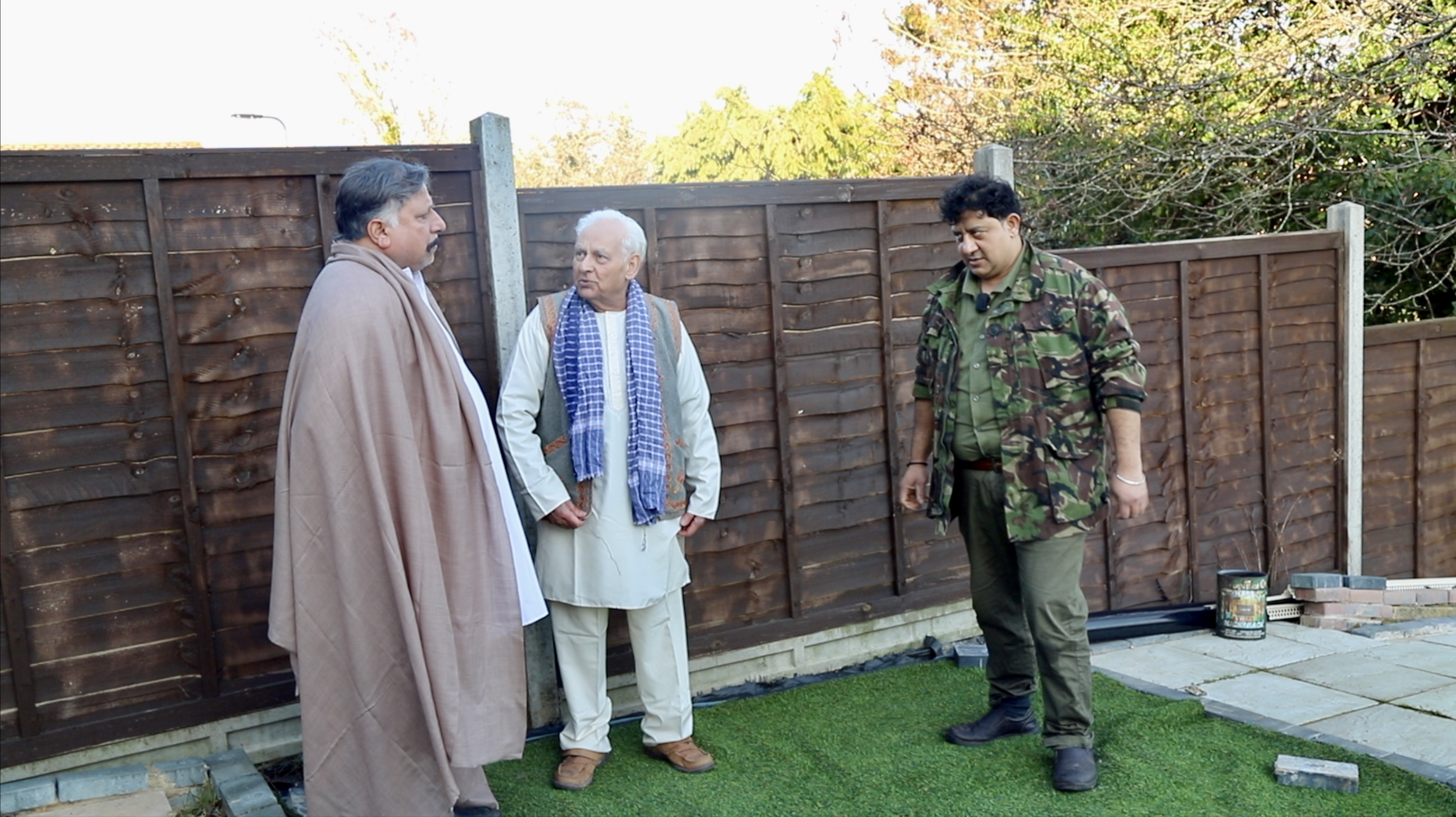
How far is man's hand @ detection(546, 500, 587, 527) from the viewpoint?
3.53 meters

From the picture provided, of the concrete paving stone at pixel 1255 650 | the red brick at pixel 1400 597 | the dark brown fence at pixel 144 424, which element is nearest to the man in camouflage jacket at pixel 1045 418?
the concrete paving stone at pixel 1255 650

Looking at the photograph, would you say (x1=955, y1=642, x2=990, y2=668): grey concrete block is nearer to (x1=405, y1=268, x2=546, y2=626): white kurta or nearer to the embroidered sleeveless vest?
the embroidered sleeveless vest

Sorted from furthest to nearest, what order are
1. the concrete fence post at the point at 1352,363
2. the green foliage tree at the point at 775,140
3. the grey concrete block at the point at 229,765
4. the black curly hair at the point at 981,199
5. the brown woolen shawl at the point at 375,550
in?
the green foliage tree at the point at 775,140
the concrete fence post at the point at 1352,363
the black curly hair at the point at 981,199
the grey concrete block at the point at 229,765
the brown woolen shawl at the point at 375,550

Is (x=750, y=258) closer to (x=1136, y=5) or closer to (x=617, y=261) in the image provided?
(x=617, y=261)

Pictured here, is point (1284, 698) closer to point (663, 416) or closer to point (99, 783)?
point (663, 416)

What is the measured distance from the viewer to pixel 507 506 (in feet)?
10.6

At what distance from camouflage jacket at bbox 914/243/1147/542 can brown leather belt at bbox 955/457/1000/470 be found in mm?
68

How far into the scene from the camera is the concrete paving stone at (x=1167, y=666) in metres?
4.73

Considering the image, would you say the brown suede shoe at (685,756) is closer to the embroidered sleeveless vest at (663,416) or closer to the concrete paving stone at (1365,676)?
the embroidered sleeveless vest at (663,416)

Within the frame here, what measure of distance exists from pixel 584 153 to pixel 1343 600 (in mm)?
23979

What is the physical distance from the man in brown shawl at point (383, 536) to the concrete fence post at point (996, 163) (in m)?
2.84

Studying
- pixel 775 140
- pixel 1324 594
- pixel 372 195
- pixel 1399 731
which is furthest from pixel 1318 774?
pixel 775 140

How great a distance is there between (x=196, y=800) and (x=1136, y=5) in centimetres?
841

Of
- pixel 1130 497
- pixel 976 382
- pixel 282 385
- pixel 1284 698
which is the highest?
pixel 282 385
